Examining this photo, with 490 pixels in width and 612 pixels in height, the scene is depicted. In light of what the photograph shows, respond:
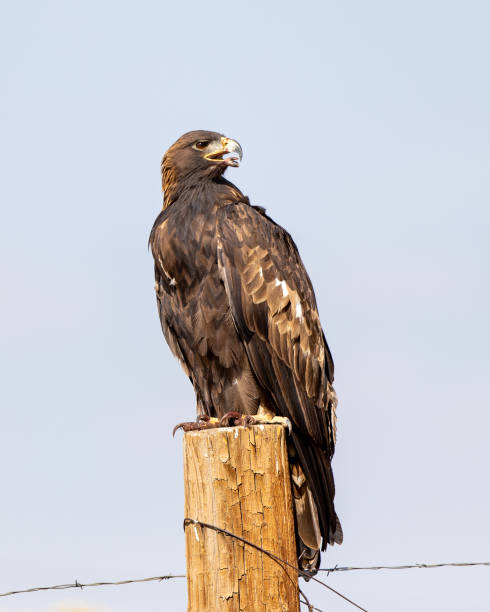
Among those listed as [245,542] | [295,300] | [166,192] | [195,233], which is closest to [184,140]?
[166,192]

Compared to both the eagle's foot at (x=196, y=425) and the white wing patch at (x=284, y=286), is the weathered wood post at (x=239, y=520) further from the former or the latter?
the white wing patch at (x=284, y=286)

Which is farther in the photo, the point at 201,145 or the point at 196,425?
the point at 201,145

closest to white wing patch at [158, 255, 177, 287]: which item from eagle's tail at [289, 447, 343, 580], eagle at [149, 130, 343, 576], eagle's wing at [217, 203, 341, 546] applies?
eagle at [149, 130, 343, 576]

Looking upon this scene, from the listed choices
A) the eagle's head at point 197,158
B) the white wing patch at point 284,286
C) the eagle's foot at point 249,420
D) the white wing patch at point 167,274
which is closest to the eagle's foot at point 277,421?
the eagle's foot at point 249,420

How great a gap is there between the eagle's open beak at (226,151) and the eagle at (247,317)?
0.35 m

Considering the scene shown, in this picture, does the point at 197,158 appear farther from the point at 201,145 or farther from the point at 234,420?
the point at 234,420

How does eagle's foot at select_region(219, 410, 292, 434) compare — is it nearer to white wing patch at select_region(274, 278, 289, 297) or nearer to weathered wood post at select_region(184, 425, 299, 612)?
white wing patch at select_region(274, 278, 289, 297)

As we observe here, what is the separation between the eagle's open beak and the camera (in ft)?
22.7

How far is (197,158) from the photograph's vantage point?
7.06 m

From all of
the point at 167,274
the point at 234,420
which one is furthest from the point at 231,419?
the point at 167,274

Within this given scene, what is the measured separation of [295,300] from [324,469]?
4.06ft

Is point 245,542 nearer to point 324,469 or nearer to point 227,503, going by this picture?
point 227,503

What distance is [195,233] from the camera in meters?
6.25

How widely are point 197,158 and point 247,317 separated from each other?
155cm
